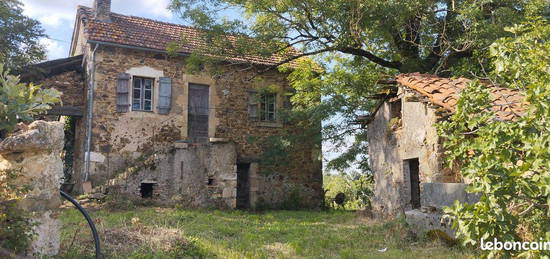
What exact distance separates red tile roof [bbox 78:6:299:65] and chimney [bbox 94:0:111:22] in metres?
0.20

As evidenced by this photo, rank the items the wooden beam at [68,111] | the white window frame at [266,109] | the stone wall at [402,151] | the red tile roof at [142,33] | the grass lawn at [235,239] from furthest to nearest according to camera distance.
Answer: the white window frame at [266,109], the wooden beam at [68,111], the red tile roof at [142,33], the stone wall at [402,151], the grass lawn at [235,239]

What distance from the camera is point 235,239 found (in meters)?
8.09

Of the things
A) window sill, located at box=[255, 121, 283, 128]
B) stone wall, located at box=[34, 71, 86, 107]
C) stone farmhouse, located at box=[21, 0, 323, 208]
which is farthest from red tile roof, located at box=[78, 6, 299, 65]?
window sill, located at box=[255, 121, 283, 128]

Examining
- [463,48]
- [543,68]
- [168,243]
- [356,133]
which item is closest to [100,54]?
[356,133]

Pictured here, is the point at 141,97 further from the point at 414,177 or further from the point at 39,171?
the point at 39,171

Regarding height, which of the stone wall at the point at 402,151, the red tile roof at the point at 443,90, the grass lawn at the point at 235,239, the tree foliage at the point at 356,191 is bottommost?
the grass lawn at the point at 235,239

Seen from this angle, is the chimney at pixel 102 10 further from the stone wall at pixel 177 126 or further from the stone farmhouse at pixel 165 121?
the stone wall at pixel 177 126

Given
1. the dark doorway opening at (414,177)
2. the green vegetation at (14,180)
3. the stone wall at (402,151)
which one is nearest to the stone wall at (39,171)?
the green vegetation at (14,180)

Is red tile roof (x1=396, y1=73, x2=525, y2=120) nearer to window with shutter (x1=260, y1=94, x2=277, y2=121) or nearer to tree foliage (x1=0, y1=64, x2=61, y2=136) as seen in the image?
tree foliage (x1=0, y1=64, x2=61, y2=136)

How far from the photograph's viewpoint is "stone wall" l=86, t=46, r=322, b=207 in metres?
13.9

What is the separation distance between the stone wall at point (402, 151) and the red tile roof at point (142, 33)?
4395 mm

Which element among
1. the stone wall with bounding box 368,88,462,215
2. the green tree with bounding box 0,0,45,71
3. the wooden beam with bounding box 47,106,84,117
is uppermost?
the green tree with bounding box 0,0,45,71

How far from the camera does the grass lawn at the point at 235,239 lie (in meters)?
6.30

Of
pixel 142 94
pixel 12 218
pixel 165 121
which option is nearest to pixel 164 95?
pixel 142 94
